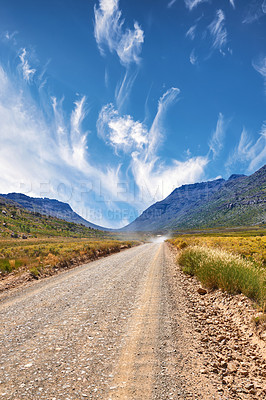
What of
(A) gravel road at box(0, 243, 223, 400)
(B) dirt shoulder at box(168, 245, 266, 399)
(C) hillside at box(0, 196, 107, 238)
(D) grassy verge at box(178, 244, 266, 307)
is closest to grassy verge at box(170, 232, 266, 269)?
(D) grassy verge at box(178, 244, 266, 307)

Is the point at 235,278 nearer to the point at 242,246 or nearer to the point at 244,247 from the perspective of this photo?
the point at 244,247

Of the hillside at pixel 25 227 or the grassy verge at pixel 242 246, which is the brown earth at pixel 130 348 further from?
the hillside at pixel 25 227

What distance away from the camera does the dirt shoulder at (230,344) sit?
3.34 meters

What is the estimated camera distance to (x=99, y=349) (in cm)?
435

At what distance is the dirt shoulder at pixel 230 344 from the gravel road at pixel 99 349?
0.68 ft

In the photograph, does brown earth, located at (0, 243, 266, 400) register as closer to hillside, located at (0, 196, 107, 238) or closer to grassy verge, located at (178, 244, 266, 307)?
grassy verge, located at (178, 244, 266, 307)

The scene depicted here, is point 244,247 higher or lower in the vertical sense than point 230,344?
lower

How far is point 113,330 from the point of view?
17.3 feet

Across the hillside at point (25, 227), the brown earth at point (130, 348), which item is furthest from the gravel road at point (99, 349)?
the hillside at point (25, 227)

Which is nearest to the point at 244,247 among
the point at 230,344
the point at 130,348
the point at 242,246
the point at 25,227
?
the point at 242,246

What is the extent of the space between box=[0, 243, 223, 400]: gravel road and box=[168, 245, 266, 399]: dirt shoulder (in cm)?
21

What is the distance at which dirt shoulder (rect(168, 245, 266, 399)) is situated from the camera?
3.34 meters

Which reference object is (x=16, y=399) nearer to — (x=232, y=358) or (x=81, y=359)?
(x=81, y=359)

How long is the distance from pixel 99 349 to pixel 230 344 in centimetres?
312
